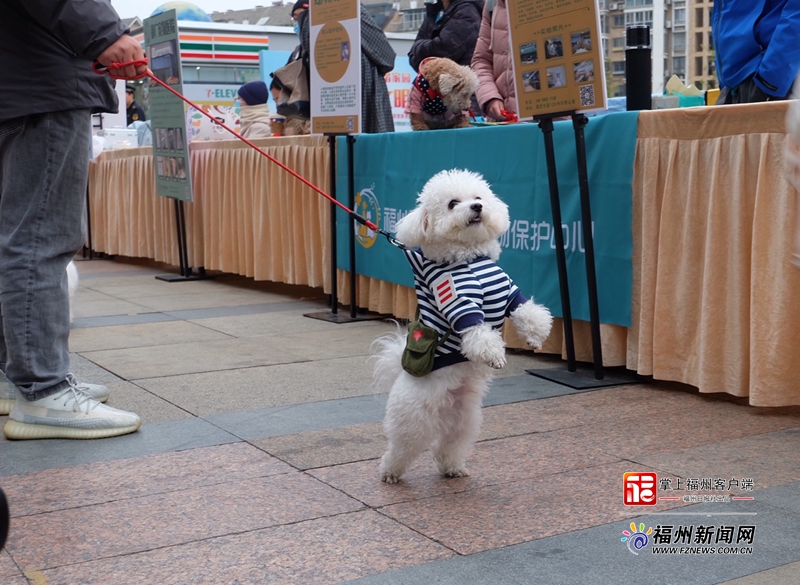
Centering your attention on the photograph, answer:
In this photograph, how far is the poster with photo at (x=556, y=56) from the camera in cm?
479

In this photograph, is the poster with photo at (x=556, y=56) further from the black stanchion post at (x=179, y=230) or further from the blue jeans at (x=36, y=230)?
the black stanchion post at (x=179, y=230)

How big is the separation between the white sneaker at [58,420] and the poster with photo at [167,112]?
Result: 204 inches

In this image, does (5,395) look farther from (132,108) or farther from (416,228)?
(132,108)

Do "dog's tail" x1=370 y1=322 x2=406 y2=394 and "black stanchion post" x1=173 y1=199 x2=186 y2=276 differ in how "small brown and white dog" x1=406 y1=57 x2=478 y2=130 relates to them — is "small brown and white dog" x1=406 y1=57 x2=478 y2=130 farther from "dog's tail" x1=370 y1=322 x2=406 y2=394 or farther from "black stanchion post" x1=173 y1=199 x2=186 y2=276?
"black stanchion post" x1=173 y1=199 x2=186 y2=276

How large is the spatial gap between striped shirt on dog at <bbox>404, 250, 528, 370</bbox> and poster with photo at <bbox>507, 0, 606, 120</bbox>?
1705mm

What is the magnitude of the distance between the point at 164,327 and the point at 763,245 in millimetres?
4439

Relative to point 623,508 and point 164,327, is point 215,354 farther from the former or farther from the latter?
point 623,508

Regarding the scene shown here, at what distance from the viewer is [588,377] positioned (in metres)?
5.12

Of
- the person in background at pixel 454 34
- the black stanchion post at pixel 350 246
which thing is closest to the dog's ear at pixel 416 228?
the black stanchion post at pixel 350 246

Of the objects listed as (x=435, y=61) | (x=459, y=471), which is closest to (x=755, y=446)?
(x=459, y=471)

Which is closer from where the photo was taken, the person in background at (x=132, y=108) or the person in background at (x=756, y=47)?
the person in background at (x=756, y=47)

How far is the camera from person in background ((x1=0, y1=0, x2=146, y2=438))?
3.90m

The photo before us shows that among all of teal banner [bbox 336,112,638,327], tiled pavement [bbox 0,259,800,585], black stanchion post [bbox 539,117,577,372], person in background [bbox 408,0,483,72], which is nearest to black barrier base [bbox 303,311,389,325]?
teal banner [bbox 336,112,638,327]

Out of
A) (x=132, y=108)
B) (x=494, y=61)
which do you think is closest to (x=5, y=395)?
(x=494, y=61)
